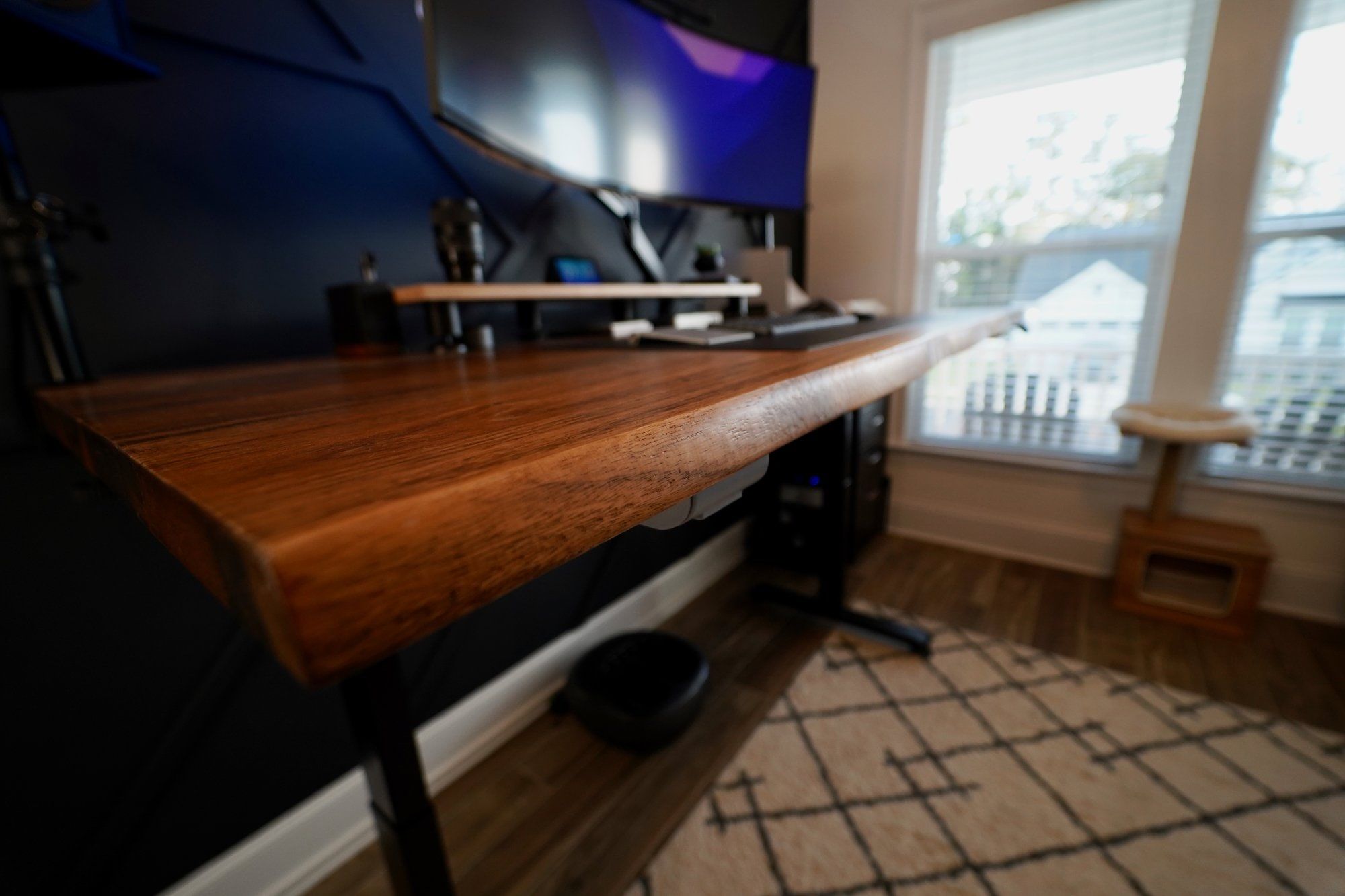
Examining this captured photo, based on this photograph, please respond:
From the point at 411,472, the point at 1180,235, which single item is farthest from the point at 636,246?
the point at 1180,235

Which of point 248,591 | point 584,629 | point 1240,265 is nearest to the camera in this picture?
point 248,591

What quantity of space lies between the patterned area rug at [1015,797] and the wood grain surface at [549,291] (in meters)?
1.12

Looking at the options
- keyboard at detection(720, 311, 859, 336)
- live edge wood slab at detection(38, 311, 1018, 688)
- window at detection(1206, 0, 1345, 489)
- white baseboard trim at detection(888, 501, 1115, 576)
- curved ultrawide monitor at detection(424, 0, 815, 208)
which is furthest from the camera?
white baseboard trim at detection(888, 501, 1115, 576)

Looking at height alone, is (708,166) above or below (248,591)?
above

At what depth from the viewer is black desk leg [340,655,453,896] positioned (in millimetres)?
→ 551

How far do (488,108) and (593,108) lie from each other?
28 centimetres

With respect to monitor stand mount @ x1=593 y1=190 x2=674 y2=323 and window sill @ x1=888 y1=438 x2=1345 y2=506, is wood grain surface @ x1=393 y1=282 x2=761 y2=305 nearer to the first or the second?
monitor stand mount @ x1=593 y1=190 x2=674 y2=323

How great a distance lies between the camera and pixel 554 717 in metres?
1.52

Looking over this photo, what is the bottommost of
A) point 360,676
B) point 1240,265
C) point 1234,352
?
point 360,676

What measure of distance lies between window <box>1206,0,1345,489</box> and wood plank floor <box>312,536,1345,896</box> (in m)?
0.61

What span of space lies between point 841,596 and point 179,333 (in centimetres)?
181

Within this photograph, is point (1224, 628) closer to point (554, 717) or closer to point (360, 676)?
point (554, 717)

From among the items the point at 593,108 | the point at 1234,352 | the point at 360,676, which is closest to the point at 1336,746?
the point at 1234,352

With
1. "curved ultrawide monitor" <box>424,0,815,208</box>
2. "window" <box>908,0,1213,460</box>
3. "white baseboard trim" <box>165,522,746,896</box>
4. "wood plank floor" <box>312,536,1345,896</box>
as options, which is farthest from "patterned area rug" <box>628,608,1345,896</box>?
"curved ultrawide monitor" <box>424,0,815,208</box>
